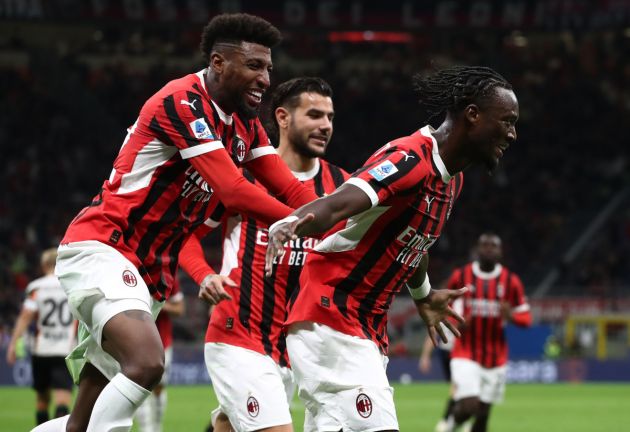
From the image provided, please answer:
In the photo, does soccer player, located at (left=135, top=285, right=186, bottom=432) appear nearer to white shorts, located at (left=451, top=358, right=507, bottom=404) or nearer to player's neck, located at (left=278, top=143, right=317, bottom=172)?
white shorts, located at (left=451, top=358, right=507, bottom=404)

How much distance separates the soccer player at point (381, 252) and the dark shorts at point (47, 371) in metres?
6.60

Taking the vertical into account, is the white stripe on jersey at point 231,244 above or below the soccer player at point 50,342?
above

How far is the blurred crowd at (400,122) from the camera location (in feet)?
95.7

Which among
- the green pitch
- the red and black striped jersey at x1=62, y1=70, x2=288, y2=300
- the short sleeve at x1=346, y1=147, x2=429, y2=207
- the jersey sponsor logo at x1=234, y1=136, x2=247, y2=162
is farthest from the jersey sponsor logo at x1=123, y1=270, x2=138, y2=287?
the green pitch

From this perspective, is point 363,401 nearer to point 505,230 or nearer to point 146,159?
point 146,159

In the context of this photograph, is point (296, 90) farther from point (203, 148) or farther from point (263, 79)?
point (203, 148)

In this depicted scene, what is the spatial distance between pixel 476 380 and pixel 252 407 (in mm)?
6285

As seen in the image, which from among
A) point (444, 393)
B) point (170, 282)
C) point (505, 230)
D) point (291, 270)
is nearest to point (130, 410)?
point (170, 282)

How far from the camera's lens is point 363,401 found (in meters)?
5.53

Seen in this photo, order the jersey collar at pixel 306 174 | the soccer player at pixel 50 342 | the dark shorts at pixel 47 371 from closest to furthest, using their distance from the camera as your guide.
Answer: the jersey collar at pixel 306 174, the soccer player at pixel 50 342, the dark shorts at pixel 47 371

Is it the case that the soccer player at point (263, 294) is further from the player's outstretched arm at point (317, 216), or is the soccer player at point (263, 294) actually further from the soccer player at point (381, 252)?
the player's outstretched arm at point (317, 216)

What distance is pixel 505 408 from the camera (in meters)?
18.4

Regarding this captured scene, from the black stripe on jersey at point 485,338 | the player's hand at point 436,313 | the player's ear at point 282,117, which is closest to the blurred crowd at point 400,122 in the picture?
the black stripe on jersey at point 485,338

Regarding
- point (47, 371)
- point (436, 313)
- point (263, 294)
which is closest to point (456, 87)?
point (436, 313)
